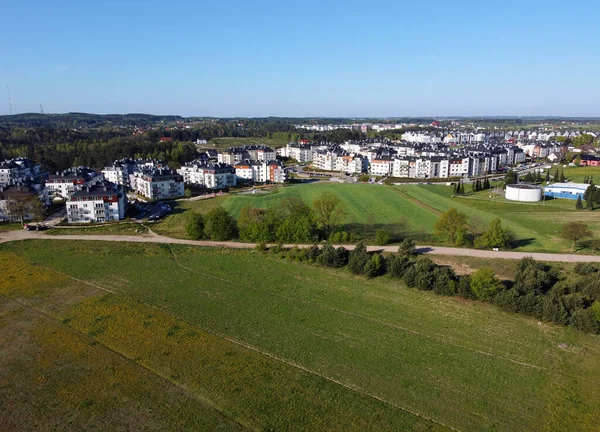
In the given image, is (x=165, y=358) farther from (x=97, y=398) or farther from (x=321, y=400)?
(x=321, y=400)

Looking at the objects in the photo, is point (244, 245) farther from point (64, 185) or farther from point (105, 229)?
point (64, 185)

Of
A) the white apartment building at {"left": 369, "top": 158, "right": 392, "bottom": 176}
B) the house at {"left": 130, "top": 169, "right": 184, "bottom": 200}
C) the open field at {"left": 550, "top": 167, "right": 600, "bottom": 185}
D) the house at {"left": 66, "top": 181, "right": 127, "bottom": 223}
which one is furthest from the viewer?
the white apartment building at {"left": 369, "top": 158, "right": 392, "bottom": 176}

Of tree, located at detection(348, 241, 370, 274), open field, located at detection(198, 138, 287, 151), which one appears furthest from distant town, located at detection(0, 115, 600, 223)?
tree, located at detection(348, 241, 370, 274)

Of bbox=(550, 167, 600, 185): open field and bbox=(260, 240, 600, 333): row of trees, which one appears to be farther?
bbox=(550, 167, 600, 185): open field

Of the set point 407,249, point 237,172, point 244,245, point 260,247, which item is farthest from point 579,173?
point 260,247

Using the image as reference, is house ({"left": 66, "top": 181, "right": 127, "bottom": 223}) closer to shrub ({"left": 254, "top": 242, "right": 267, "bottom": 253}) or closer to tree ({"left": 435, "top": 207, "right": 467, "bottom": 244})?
shrub ({"left": 254, "top": 242, "right": 267, "bottom": 253})

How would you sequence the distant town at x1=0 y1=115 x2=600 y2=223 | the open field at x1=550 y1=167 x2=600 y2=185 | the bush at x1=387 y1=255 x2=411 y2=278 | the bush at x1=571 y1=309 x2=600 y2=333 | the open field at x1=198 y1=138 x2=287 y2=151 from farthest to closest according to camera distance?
the open field at x1=198 y1=138 x2=287 y2=151 < the open field at x1=550 y1=167 x2=600 y2=185 < the distant town at x1=0 y1=115 x2=600 y2=223 < the bush at x1=387 y1=255 x2=411 y2=278 < the bush at x1=571 y1=309 x2=600 y2=333

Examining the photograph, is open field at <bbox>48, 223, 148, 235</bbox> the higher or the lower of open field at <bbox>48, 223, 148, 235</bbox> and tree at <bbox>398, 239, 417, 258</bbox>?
the lower
